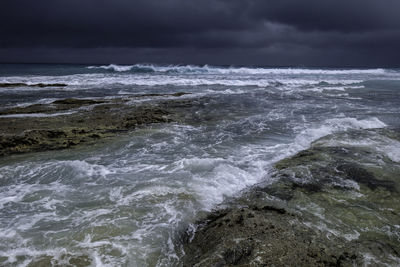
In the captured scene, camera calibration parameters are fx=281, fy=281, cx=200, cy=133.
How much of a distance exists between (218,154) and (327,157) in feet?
7.93

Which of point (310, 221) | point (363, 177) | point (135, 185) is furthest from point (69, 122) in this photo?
point (363, 177)

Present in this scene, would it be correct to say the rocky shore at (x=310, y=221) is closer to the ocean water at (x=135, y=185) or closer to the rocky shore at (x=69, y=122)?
the ocean water at (x=135, y=185)

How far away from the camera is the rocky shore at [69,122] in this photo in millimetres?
7074

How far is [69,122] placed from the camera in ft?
30.7

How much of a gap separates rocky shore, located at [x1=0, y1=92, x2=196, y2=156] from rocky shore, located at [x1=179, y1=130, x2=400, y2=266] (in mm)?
5091

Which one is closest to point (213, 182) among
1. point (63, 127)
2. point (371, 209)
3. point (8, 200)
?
point (371, 209)

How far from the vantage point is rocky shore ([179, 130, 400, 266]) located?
9.20 ft

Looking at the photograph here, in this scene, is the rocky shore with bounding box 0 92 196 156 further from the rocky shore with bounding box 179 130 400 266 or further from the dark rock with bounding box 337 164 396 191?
the dark rock with bounding box 337 164 396 191

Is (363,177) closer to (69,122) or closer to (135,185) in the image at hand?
(135,185)

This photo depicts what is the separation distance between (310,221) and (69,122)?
8262 millimetres

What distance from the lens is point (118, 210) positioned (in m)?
4.08

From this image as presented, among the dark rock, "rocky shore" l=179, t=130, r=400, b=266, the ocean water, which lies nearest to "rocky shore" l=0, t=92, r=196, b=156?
the ocean water

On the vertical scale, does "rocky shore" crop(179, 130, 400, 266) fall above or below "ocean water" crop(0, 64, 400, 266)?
above

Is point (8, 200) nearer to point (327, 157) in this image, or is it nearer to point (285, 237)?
point (285, 237)
